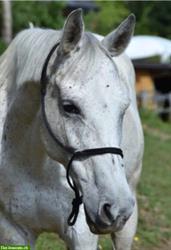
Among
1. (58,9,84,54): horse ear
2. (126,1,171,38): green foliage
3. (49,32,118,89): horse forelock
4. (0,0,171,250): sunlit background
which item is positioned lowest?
(126,1,171,38): green foliage

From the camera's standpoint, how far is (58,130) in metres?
2.92

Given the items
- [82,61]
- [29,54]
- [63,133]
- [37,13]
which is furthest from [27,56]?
[37,13]

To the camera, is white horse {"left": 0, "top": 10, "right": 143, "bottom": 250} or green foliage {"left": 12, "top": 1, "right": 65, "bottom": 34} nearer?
white horse {"left": 0, "top": 10, "right": 143, "bottom": 250}

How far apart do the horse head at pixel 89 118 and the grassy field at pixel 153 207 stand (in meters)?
2.46

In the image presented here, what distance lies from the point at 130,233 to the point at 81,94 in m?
2.05

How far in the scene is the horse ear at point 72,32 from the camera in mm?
2844

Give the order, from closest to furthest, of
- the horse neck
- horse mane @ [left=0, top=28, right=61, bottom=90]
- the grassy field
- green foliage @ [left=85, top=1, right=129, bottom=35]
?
1. horse mane @ [left=0, top=28, right=61, bottom=90]
2. the horse neck
3. the grassy field
4. green foliage @ [left=85, top=1, right=129, bottom=35]

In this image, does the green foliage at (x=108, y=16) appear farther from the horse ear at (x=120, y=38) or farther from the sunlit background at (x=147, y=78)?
the horse ear at (x=120, y=38)

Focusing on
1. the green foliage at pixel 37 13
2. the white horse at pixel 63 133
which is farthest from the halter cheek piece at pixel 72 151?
the green foliage at pixel 37 13

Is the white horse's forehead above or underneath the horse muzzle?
above

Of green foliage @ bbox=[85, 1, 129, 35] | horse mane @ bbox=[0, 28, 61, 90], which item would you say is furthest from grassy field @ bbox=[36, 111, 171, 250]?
green foliage @ bbox=[85, 1, 129, 35]

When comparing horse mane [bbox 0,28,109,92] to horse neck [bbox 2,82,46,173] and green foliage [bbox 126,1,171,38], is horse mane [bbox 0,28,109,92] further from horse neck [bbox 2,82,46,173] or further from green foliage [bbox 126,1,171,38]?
green foliage [bbox 126,1,171,38]

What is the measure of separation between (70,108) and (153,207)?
491 centimetres

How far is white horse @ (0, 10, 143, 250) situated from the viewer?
9.04 feet
